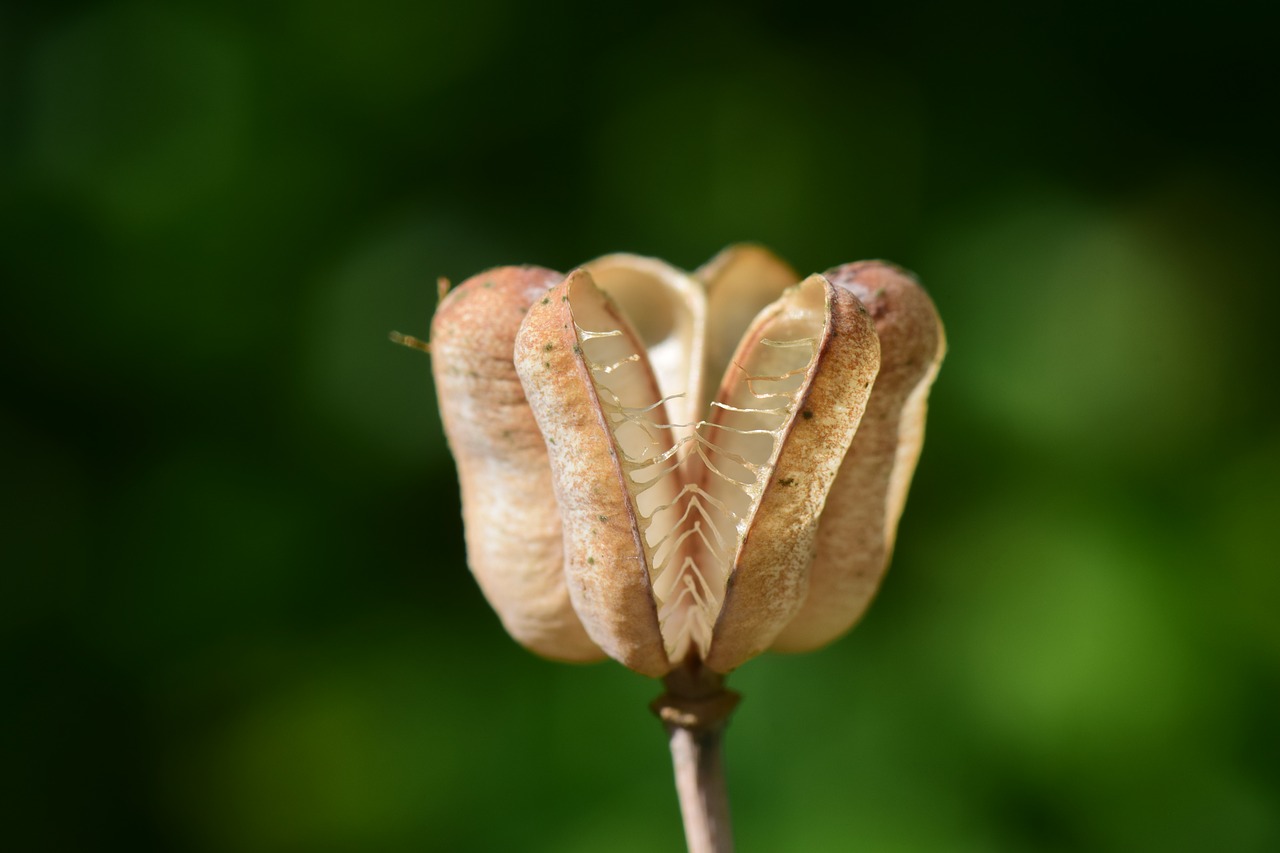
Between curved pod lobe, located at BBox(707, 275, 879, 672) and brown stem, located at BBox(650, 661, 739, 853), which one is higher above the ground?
curved pod lobe, located at BBox(707, 275, 879, 672)

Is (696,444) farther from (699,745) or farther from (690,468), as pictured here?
(699,745)

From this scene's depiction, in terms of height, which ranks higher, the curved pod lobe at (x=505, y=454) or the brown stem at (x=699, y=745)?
the curved pod lobe at (x=505, y=454)

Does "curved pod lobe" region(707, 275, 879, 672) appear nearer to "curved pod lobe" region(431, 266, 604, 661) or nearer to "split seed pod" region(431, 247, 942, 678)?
"split seed pod" region(431, 247, 942, 678)

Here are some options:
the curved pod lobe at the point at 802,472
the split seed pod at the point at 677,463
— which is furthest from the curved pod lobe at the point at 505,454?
the curved pod lobe at the point at 802,472

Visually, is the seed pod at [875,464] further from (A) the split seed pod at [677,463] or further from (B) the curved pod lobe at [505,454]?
(B) the curved pod lobe at [505,454]

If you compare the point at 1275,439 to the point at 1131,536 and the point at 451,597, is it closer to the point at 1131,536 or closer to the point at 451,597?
the point at 1131,536

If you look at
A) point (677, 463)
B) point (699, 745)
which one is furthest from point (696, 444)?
point (699, 745)

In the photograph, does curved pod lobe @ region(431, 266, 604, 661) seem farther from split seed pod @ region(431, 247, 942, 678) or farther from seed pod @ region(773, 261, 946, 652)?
seed pod @ region(773, 261, 946, 652)

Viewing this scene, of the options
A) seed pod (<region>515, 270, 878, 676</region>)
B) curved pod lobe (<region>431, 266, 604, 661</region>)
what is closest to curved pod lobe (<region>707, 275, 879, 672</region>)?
seed pod (<region>515, 270, 878, 676</region>)
